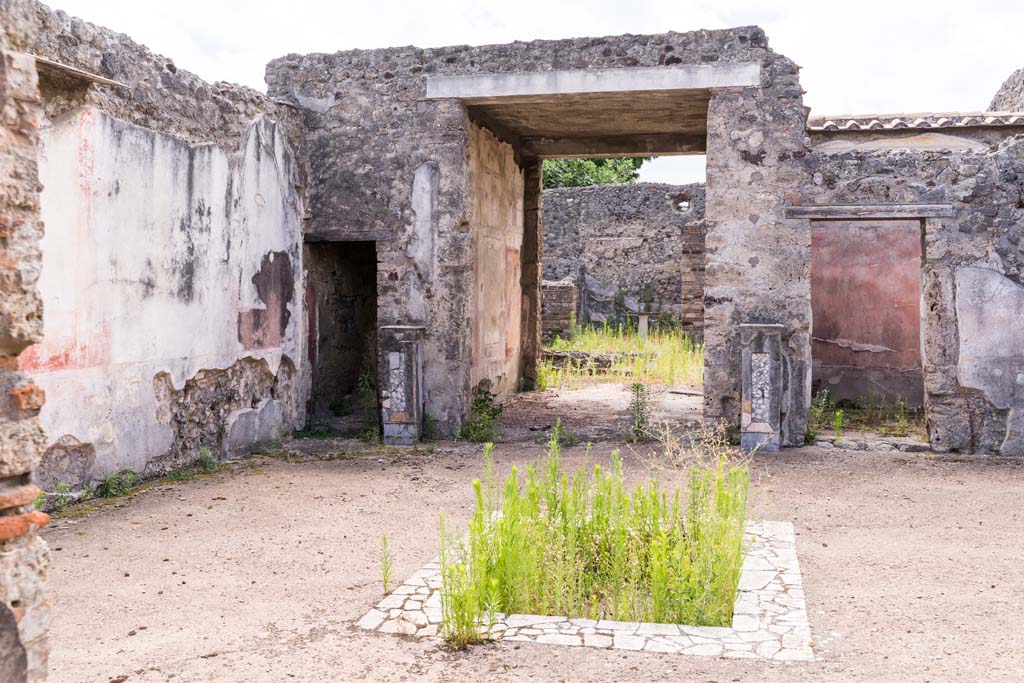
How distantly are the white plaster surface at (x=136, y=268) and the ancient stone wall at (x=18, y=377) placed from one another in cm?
331

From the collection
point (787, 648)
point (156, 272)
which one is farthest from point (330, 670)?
point (156, 272)

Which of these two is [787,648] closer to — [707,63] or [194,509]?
[194,509]

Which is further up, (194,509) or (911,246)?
(911,246)

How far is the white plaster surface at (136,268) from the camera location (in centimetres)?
539

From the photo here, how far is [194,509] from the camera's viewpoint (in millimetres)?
5664

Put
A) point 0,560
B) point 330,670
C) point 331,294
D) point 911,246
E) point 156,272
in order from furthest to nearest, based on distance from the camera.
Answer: point 911,246 → point 331,294 → point 156,272 → point 330,670 → point 0,560

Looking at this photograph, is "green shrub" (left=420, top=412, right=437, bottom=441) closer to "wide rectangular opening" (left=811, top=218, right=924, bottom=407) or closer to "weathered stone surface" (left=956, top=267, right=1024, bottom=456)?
"weathered stone surface" (left=956, top=267, right=1024, bottom=456)

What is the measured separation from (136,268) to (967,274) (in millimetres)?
6276

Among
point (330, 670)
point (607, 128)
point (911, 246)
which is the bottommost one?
point (330, 670)

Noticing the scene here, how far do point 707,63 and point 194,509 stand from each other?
529cm

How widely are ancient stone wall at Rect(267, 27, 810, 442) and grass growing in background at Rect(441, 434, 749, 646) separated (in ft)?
12.3

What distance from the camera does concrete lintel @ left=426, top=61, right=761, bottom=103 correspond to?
7.64 meters

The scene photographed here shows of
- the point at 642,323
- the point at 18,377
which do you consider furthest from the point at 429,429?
the point at 642,323

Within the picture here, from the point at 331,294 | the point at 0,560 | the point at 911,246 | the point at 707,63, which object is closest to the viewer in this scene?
the point at 0,560
